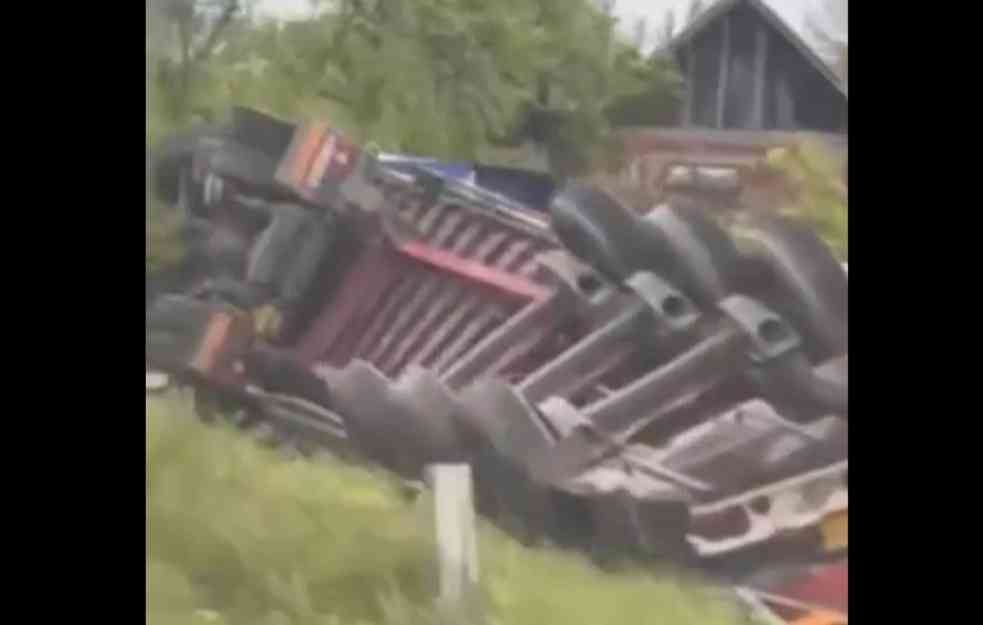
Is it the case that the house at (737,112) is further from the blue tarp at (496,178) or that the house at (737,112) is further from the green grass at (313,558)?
the green grass at (313,558)

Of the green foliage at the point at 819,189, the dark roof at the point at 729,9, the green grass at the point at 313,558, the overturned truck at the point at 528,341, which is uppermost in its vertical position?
the dark roof at the point at 729,9

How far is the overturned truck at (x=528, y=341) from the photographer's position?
0.78 metres

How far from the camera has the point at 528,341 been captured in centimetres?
79

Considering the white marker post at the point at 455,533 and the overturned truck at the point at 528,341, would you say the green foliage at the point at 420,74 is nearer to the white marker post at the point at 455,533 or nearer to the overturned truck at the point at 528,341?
the overturned truck at the point at 528,341

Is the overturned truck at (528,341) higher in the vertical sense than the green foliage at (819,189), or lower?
lower

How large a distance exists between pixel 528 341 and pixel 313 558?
18 cm

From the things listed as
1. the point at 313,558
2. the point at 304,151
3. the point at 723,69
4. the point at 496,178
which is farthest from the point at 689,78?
the point at 313,558

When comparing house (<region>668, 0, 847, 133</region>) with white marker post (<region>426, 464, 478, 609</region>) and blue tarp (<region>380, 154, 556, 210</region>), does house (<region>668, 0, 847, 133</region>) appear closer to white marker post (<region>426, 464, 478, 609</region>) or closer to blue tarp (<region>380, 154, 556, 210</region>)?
blue tarp (<region>380, 154, 556, 210</region>)

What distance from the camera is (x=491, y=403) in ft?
2.60

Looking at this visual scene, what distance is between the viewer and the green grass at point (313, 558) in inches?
30.9

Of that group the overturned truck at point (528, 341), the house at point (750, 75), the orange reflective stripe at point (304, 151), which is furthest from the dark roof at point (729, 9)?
the orange reflective stripe at point (304, 151)

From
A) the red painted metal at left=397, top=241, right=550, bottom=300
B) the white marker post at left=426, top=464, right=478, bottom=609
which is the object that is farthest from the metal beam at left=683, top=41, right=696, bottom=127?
the white marker post at left=426, top=464, right=478, bottom=609

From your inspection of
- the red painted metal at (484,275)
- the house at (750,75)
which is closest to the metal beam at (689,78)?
the house at (750,75)
